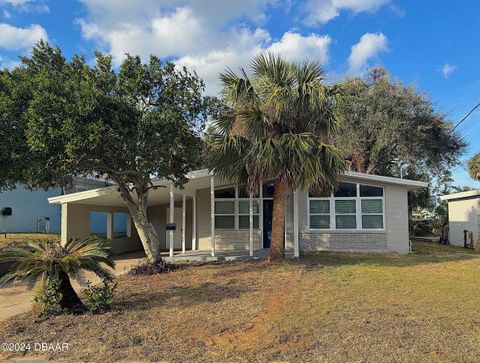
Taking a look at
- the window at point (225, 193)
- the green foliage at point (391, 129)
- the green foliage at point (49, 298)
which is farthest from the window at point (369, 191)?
the green foliage at point (49, 298)

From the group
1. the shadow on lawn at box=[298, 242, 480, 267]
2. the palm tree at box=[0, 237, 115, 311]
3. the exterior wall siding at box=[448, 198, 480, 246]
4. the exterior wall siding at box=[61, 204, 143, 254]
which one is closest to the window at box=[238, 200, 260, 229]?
the shadow on lawn at box=[298, 242, 480, 267]

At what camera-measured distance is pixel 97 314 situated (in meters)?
7.10

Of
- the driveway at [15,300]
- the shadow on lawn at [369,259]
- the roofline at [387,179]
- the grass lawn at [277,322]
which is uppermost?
the roofline at [387,179]

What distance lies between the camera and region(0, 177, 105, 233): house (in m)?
20.7

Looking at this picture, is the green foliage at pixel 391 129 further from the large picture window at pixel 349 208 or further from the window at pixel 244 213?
the window at pixel 244 213

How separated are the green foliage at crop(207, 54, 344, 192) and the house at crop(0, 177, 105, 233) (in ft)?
34.6

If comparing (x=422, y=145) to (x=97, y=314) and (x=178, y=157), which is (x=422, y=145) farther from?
(x=97, y=314)

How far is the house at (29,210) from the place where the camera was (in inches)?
814

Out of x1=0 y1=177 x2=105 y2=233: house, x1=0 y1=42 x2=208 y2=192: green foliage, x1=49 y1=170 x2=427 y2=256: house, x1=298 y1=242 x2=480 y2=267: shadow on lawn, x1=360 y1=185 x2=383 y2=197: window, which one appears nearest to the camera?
x1=0 y1=42 x2=208 y2=192: green foliage

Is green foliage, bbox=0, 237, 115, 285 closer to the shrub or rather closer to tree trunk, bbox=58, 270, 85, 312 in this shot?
tree trunk, bbox=58, 270, 85, 312

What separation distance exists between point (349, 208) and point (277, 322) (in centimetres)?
1117

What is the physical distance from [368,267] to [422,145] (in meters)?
13.7

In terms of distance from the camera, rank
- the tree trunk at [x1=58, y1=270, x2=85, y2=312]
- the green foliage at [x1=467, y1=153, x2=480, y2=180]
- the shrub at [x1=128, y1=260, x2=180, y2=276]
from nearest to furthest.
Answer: the tree trunk at [x1=58, y1=270, x2=85, y2=312] < the shrub at [x1=128, y1=260, x2=180, y2=276] < the green foliage at [x1=467, y1=153, x2=480, y2=180]

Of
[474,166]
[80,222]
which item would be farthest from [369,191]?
[80,222]
